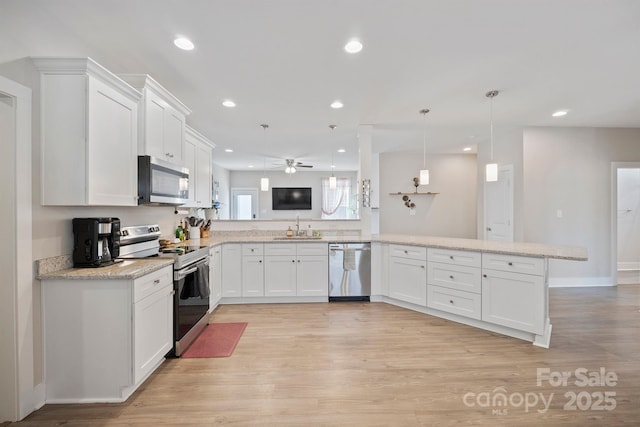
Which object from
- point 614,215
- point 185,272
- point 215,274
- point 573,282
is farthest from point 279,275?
Result: point 614,215

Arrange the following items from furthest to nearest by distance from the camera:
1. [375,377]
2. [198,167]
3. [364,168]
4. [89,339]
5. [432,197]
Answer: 1. [432,197]
2. [364,168]
3. [198,167]
4. [375,377]
5. [89,339]

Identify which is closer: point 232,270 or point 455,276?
point 455,276

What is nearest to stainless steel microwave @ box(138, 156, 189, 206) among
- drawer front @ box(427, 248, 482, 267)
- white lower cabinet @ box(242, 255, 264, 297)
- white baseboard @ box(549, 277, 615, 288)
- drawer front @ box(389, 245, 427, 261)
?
white lower cabinet @ box(242, 255, 264, 297)

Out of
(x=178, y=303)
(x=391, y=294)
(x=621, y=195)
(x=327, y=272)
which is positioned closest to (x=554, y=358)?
(x=391, y=294)

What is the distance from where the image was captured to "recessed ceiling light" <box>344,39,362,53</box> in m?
2.27

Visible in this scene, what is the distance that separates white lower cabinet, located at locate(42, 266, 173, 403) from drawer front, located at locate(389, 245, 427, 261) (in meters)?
2.96

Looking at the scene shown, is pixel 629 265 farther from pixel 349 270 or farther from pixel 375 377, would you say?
pixel 375 377

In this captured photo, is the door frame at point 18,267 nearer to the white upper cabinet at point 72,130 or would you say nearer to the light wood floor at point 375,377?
the white upper cabinet at point 72,130

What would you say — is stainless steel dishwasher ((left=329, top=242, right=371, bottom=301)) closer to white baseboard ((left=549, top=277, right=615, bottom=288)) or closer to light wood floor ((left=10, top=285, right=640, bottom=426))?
light wood floor ((left=10, top=285, right=640, bottom=426))

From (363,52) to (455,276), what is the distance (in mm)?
2512

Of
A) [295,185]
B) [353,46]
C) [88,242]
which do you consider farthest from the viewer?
[295,185]

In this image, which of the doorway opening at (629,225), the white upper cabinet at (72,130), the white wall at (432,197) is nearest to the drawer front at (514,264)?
the white upper cabinet at (72,130)

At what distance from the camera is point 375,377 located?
2.18m

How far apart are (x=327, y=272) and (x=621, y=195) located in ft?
21.1
